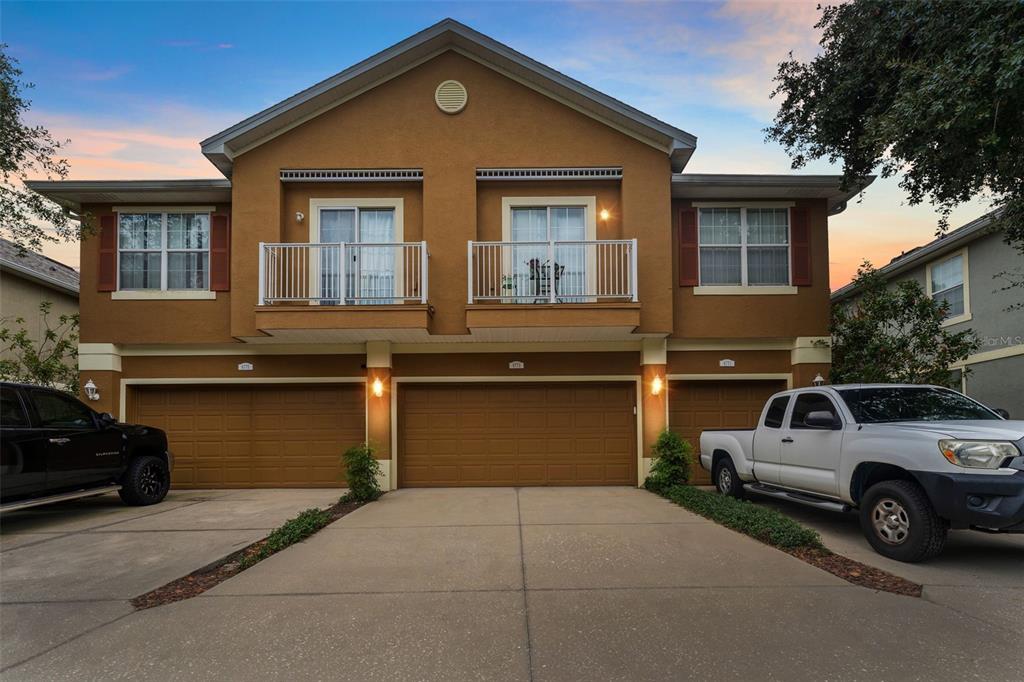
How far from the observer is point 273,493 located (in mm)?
10922

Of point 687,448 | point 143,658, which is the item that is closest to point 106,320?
point 143,658

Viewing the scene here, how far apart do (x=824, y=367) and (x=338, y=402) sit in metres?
9.52

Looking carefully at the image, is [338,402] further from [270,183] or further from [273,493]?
[270,183]

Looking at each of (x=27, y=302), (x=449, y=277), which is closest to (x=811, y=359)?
(x=449, y=277)

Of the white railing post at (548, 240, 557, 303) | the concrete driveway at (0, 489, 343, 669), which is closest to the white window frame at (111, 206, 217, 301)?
the concrete driveway at (0, 489, 343, 669)

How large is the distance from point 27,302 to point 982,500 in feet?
62.6

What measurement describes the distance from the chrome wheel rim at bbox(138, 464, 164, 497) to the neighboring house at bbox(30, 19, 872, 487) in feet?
6.06

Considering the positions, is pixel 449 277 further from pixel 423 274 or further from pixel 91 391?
pixel 91 391

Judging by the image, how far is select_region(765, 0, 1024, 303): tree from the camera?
244 inches

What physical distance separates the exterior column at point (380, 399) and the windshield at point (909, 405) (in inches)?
303

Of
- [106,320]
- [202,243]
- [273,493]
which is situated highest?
[202,243]

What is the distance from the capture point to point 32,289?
14.9 meters

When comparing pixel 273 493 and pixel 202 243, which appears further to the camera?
pixel 202 243

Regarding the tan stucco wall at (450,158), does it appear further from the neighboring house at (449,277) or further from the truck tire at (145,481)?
the truck tire at (145,481)
